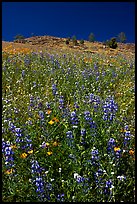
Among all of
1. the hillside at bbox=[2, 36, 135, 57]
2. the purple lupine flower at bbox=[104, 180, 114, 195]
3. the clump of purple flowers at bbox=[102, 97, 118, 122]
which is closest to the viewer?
the purple lupine flower at bbox=[104, 180, 114, 195]

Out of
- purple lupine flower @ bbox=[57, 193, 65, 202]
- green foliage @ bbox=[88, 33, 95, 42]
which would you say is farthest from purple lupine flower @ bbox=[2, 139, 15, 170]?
green foliage @ bbox=[88, 33, 95, 42]

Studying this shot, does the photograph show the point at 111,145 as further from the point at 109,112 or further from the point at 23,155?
the point at 23,155

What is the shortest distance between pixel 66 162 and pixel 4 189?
0.74 m

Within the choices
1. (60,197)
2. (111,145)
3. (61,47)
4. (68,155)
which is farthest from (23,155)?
(61,47)

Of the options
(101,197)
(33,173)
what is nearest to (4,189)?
(33,173)

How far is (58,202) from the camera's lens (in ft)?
9.75

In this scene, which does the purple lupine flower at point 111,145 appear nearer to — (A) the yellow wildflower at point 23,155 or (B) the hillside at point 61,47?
(A) the yellow wildflower at point 23,155

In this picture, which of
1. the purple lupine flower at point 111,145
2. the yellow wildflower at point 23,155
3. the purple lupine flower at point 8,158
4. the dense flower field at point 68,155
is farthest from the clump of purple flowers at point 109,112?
the purple lupine flower at point 8,158

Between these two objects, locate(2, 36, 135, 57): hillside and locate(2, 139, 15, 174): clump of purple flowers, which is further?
locate(2, 36, 135, 57): hillside

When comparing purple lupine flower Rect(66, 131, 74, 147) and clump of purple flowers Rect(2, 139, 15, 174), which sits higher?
purple lupine flower Rect(66, 131, 74, 147)

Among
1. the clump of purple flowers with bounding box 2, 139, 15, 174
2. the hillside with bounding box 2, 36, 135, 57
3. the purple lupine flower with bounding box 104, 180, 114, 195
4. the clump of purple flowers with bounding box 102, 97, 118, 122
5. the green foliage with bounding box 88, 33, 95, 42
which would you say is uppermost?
the green foliage with bounding box 88, 33, 95, 42

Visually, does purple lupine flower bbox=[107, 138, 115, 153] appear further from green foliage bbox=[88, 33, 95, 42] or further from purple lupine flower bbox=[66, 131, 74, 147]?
green foliage bbox=[88, 33, 95, 42]

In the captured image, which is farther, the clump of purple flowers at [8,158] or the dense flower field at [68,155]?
the clump of purple flowers at [8,158]

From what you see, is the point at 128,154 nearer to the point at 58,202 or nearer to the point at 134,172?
the point at 134,172
